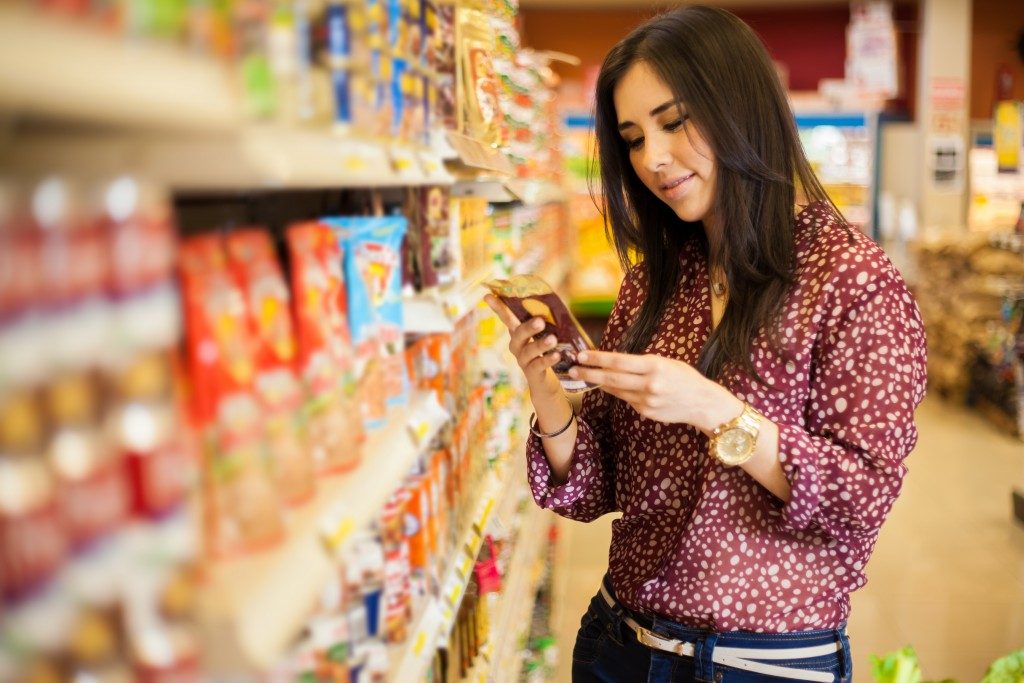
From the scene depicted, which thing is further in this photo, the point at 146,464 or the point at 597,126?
the point at 597,126

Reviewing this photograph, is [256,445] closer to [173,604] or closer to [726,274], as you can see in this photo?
[173,604]

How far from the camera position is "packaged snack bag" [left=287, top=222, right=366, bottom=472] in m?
1.09

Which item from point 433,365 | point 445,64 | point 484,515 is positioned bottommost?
point 484,515

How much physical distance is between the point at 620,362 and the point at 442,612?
0.52 metres

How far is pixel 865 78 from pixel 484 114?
27.4 feet

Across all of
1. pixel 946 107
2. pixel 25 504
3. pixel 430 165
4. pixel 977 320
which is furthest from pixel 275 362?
pixel 946 107

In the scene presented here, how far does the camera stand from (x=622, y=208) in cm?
201

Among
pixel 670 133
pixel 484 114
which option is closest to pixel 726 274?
pixel 670 133

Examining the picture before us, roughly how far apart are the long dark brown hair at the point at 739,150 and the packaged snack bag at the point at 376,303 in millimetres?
533

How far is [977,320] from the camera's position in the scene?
765 cm

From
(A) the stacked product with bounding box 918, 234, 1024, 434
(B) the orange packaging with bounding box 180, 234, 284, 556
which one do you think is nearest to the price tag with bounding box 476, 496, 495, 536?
(B) the orange packaging with bounding box 180, 234, 284, 556

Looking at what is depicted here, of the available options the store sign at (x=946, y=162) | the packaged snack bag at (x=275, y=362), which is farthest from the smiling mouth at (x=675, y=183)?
the store sign at (x=946, y=162)

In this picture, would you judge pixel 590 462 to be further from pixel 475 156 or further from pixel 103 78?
pixel 103 78

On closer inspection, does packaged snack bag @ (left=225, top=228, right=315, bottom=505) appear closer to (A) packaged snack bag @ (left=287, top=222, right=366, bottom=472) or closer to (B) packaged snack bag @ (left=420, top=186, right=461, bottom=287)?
(A) packaged snack bag @ (left=287, top=222, right=366, bottom=472)
